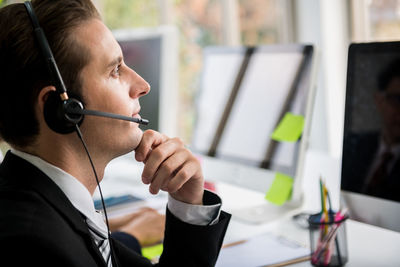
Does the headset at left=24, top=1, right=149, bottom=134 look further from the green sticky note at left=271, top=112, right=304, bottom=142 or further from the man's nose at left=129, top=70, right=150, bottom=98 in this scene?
the green sticky note at left=271, top=112, right=304, bottom=142

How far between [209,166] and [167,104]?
0.33 meters

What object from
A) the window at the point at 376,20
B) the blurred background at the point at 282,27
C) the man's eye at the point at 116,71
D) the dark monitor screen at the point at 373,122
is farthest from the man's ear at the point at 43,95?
the window at the point at 376,20

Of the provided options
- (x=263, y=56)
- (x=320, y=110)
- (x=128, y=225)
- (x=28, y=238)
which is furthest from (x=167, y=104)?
(x=320, y=110)

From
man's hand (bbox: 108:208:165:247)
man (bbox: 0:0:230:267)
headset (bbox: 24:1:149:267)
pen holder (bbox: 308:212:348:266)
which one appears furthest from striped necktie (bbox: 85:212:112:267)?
pen holder (bbox: 308:212:348:266)

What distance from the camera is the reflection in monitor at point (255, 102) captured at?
1322 millimetres

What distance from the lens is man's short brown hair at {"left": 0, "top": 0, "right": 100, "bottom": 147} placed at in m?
0.74

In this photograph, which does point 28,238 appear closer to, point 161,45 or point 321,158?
point 161,45

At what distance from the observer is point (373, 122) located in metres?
1.01

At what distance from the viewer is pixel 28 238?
61cm

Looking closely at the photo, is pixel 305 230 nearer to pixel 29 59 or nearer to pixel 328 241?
pixel 328 241

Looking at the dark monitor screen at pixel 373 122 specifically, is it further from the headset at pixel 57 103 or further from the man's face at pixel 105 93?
the headset at pixel 57 103

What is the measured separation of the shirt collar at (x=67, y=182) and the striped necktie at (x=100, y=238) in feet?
0.08

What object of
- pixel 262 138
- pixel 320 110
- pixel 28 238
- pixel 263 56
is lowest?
pixel 320 110

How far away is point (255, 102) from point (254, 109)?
0.08 ft
